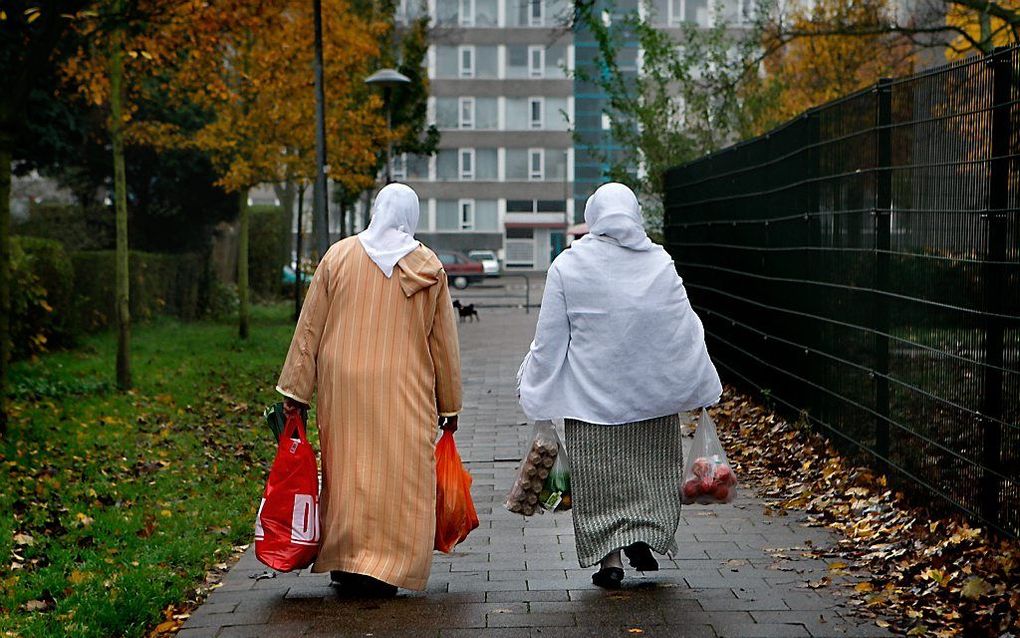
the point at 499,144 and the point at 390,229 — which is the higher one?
the point at 499,144

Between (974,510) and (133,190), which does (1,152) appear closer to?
(974,510)

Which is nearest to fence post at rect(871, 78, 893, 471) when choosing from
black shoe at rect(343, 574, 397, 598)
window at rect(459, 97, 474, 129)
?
black shoe at rect(343, 574, 397, 598)

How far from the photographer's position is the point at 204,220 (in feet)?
107

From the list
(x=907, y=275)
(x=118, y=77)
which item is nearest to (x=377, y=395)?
(x=907, y=275)

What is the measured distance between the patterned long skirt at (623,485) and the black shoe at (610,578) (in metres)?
0.09

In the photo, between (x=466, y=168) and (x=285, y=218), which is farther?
(x=466, y=168)

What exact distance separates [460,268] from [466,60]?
24.9 meters

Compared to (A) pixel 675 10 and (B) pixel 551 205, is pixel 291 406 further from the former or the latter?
(B) pixel 551 205

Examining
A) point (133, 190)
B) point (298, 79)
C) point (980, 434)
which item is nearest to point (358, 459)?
point (980, 434)

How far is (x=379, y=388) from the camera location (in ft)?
20.2

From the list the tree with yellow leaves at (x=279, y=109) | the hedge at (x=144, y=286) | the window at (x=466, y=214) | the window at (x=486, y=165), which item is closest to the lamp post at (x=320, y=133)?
the tree with yellow leaves at (x=279, y=109)

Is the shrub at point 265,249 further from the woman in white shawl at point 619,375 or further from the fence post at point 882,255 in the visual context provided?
the woman in white shawl at point 619,375

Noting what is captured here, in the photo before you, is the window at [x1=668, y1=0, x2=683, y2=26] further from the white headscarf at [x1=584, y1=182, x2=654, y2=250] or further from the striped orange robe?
the striped orange robe

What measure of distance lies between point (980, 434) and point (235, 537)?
402 cm
